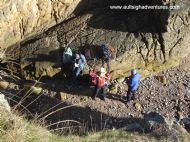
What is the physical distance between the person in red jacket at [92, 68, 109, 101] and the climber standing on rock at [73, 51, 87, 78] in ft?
3.97

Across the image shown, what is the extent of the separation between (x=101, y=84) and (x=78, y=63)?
1492 mm

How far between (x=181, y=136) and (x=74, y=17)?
34.3ft

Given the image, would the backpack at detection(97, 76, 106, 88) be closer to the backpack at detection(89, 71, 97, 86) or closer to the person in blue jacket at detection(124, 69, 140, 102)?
the backpack at detection(89, 71, 97, 86)

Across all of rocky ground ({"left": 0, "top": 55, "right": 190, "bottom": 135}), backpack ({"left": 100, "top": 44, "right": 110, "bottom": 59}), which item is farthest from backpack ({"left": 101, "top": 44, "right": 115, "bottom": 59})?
rocky ground ({"left": 0, "top": 55, "right": 190, "bottom": 135})

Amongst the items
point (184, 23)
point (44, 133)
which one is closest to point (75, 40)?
point (184, 23)

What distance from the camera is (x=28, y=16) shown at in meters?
17.9

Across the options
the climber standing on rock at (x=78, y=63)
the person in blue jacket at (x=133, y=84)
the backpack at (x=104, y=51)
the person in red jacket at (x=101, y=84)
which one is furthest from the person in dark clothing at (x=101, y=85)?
the backpack at (x=104, y=51)

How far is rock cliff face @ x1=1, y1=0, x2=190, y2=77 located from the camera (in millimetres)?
17641

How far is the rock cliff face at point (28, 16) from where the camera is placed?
16781 mm

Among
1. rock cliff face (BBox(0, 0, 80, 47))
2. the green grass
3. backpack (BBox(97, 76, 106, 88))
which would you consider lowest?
backpack (BBox(97, 76, 106, 88))

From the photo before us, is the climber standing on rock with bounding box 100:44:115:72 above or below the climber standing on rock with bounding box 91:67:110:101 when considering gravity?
above

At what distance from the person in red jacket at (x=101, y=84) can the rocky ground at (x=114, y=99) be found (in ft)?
0.81

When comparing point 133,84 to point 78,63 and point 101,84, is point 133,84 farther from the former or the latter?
point 78,63

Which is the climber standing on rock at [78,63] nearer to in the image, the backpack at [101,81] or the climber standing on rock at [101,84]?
the climber standing on rock at [101,84]
